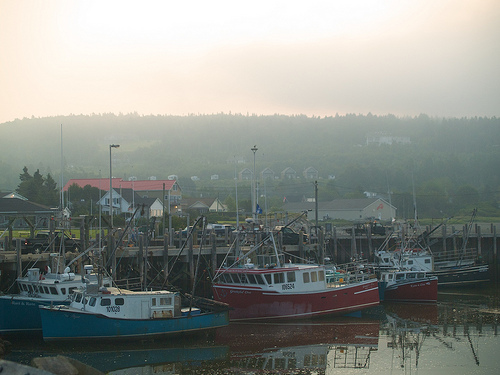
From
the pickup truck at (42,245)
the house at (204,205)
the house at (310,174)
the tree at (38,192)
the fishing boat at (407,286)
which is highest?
the house at (310,174)

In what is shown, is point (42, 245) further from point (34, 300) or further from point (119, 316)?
point (119, 316)

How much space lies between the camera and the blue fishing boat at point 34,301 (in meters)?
27.1

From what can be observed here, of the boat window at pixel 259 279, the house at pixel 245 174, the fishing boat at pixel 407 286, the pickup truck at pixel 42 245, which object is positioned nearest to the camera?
the boat window at pixel 259 279

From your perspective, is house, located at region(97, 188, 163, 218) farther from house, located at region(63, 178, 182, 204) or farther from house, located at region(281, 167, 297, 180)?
house, located at region(281, 167, 297, 180)

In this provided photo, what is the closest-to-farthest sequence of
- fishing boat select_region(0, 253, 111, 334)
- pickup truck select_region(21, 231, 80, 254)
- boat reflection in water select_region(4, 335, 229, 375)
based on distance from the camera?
boat reflection in water select_region(4, 335, 229, 375), fishing boat select_region(0, 253, 111, 334), pickup truck select_region(21, 231, 80, 254)

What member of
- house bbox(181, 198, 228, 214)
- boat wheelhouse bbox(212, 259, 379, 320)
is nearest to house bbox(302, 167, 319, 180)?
house bbox(181, 198, 228, 214)

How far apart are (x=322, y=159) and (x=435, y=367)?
168 meters

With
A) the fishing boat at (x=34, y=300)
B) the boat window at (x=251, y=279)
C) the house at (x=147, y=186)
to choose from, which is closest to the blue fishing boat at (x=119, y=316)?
the fishing boat at (x=34, y=300)

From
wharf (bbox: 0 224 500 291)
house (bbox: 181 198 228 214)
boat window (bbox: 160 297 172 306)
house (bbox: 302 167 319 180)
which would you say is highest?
house (bbox: 302 167 319 180)

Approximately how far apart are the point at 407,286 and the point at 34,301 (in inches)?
858

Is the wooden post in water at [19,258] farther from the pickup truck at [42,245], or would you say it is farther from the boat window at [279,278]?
the boat window at [279,278]

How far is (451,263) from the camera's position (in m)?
45.3

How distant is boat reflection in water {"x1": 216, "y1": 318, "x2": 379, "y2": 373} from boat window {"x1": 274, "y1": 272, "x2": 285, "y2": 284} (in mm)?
2127

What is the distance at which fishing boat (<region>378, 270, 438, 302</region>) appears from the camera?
37.0m
